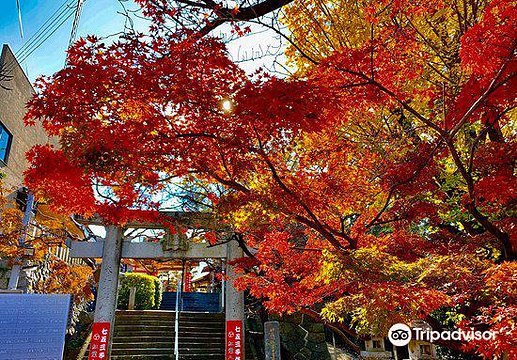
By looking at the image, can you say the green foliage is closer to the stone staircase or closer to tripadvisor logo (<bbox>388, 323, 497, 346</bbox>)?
the stone staircase

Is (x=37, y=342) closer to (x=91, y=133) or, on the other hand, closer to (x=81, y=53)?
(x=91, y=133)

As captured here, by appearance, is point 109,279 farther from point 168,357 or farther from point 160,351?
point 168,357

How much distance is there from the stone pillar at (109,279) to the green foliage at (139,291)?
16.0 feet

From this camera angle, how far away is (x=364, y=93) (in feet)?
18.4

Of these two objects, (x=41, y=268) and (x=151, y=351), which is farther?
(x=41, y=268)

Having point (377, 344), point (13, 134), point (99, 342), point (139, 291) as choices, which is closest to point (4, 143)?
point (13, 134)

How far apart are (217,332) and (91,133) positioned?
11769mm

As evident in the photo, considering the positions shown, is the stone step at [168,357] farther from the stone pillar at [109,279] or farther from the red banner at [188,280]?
Answer: the red banner at [188,280]

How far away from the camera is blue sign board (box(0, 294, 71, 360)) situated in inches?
117

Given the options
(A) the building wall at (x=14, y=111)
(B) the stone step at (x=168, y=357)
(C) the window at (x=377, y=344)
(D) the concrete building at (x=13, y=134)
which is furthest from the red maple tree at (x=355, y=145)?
(A) the building wall at (x=14, y=111)

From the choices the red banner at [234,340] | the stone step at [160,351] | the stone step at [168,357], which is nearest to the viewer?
the red banner at [234,340]

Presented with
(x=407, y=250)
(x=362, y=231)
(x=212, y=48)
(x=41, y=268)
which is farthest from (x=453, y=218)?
(x=41, y=268)

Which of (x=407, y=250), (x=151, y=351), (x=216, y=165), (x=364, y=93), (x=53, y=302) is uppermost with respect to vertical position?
(x=364, y=93)

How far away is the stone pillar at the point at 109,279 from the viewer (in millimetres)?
11734
